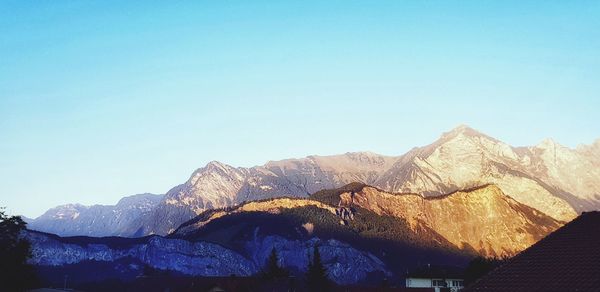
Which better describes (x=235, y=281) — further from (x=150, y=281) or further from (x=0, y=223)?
(x=150, y=281)

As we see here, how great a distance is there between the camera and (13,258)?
75438mm

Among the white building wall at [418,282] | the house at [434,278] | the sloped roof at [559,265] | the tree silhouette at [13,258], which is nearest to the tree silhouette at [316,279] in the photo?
the white building wall at [418,282]

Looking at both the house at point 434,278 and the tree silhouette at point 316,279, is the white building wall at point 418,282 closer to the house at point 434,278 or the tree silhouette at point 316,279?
the house at point 434,278

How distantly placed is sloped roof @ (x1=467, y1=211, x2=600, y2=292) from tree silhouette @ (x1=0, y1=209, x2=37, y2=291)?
62.6 meters

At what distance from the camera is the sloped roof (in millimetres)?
27312

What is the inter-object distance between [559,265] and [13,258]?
6699 centimetres

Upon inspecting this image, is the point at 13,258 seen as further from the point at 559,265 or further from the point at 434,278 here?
the point at 434,278

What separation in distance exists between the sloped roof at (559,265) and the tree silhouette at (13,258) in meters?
62.6

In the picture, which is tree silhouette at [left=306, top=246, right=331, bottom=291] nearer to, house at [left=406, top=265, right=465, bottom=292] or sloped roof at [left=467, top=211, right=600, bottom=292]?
house at [left=406, top=265, right=465, bottom=292]

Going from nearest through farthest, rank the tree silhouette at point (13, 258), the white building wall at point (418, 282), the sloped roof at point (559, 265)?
the sloped roof at point (559, 265)
the tree silhouette at point (13, 258)
the white building wall at point (418, 282)

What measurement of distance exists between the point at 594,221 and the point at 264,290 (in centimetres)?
7977

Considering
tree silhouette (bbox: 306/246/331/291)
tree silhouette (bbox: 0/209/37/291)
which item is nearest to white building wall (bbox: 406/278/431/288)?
tree silhouette (bbox: 306/246/331/291)

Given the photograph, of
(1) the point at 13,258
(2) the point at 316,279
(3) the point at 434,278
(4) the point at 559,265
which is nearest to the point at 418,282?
(3) the point at 434,278

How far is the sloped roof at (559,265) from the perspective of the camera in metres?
27.3
